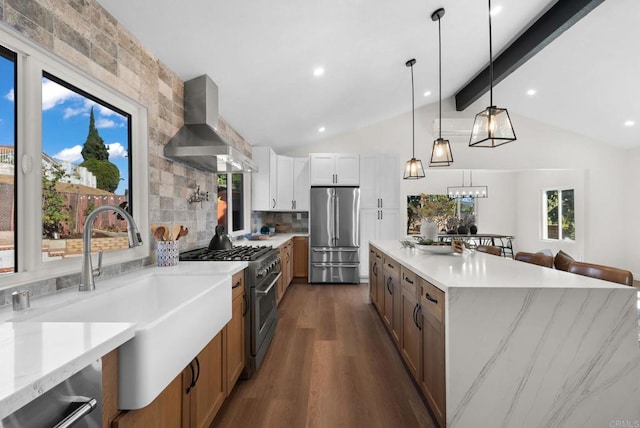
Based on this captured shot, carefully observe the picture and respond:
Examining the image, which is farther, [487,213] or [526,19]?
[487,213]

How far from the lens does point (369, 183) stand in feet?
19.8

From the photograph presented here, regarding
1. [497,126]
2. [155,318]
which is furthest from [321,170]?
[155,318]

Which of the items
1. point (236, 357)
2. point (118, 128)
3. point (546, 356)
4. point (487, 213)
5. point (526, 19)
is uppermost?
point (526, 19)

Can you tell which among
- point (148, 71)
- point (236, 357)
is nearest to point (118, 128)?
point (148, 71)

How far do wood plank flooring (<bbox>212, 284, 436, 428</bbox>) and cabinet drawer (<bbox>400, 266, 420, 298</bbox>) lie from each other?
2.28 ft

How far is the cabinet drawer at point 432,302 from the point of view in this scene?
1730 mm

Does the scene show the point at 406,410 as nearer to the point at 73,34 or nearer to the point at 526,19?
the point at 73,34

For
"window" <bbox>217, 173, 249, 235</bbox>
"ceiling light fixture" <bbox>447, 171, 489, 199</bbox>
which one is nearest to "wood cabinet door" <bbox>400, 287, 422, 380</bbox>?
"window" <bbox>217, 173, 249, 235</bbox>

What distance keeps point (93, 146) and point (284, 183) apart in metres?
4.29

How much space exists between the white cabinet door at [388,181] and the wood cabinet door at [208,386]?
4590mm

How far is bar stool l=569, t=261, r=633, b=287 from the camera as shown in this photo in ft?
6.78

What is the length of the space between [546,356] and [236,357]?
182cm

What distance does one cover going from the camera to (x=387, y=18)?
9.96ft

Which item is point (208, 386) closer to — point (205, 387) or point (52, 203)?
point (205, 387)
